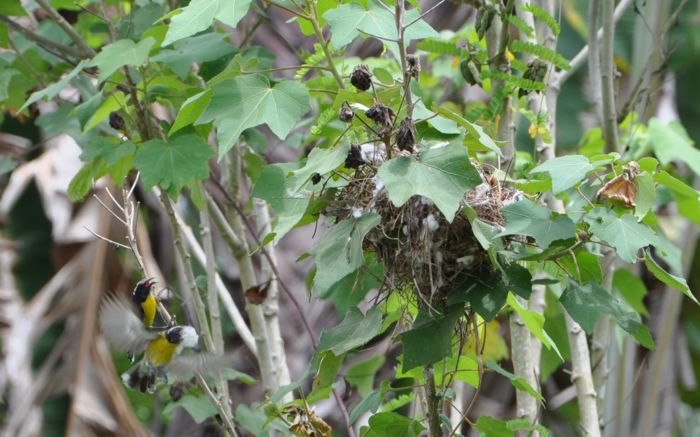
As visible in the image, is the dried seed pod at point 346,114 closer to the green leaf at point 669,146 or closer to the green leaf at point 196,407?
the green leaf at point 196,407

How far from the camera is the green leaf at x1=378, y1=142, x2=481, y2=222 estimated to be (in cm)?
145

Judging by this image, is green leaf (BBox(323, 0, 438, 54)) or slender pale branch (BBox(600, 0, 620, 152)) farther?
slender pale branch (BBox(600, 0, 620, 152))

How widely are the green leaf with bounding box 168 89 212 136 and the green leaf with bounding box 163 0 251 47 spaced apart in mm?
123

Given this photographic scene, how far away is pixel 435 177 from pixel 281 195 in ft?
1.31

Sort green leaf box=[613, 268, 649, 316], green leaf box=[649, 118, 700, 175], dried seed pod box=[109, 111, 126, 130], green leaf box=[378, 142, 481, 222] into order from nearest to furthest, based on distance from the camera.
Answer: green leaf box=[378, 142, 481, 222]
dried seed pod box=[109, 111, 126, 130]
green leaf box=[649, 118, 700, 175]
green leaf box=[613, 268, 649, 316]

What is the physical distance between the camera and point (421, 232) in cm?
163

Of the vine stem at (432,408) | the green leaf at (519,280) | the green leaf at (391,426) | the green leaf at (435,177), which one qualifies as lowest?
the green leaf at (391,426)

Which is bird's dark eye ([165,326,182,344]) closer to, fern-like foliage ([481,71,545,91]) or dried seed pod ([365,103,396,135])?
dried seed pod ([365,103,396,135])

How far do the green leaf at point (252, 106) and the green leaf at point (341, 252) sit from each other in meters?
0.25

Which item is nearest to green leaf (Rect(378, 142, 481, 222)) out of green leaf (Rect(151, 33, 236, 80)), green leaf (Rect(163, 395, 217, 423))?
green leaf (Rect(151, 33, 236, 80))

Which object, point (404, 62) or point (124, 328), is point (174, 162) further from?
point (404, 62)

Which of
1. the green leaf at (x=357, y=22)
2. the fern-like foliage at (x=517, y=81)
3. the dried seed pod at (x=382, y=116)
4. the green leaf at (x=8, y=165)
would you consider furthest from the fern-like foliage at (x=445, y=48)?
the green leaf at (x=8, y=165)

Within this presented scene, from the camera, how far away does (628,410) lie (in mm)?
3605

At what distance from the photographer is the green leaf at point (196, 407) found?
95.6 inches
